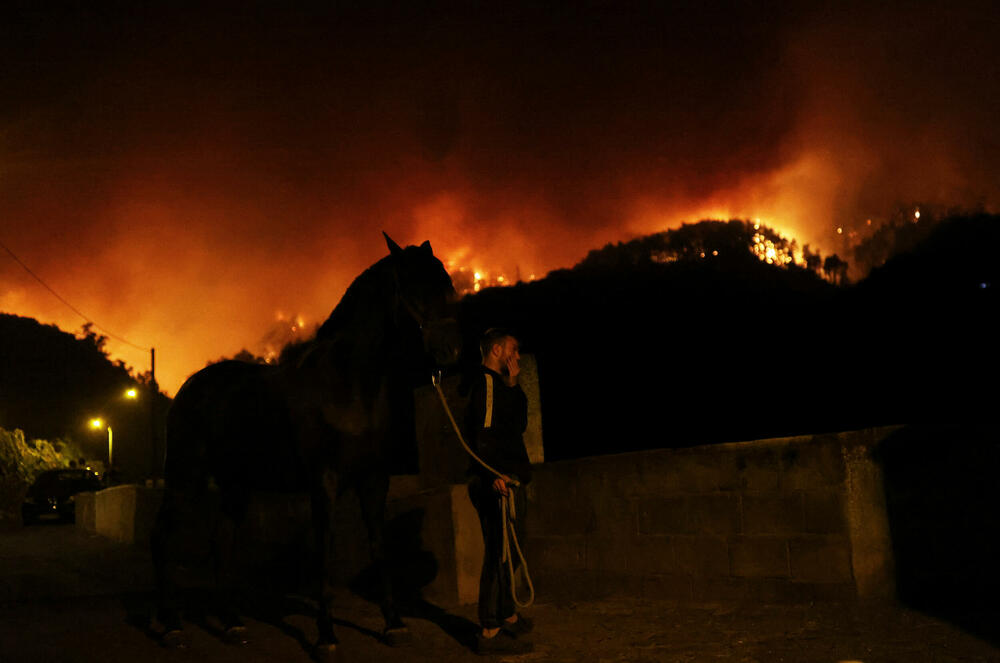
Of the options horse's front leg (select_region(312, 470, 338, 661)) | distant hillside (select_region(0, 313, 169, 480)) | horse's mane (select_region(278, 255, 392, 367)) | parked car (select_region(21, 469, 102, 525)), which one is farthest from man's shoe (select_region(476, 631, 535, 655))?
distant hillside (select_region(0, 313, 169, 480))

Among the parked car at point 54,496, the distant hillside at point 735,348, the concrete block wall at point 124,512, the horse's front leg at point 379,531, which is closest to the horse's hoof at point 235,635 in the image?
the horse's front leg at point 379,531

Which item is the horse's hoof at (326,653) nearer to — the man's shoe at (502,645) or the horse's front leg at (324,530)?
the horse's front leg at (324,530)

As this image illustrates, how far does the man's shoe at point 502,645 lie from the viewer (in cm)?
545

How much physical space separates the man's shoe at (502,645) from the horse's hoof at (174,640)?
2.18 m

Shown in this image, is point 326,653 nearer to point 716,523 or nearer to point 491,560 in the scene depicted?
point 491,560

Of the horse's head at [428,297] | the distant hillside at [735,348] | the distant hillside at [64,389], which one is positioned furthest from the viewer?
the distant hillside at [64,389]

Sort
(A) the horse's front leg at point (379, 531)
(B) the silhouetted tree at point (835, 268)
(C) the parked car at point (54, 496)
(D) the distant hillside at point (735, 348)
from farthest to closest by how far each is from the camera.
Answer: (B) the silhouetted tree at point (835, 268) < (C) the parked car at point (54, 496) < (D) the distant hillside at point (735, 348) < (A) the horse's front leg at point (379, 531)

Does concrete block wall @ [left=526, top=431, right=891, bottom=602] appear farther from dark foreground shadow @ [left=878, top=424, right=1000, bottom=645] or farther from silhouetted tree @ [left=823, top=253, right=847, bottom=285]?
silhouetted tree @ [left=823, top=253, right=847, bottom=285]

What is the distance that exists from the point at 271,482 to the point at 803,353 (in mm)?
17095

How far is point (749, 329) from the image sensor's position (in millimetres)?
23766

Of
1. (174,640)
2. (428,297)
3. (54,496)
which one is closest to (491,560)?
(428,297)

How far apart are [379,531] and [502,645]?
4.10 ft

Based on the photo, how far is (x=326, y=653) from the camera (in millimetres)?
5605

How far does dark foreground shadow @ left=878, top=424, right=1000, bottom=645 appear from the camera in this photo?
615cm
